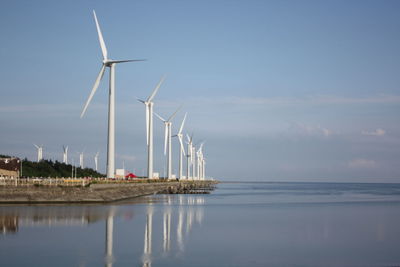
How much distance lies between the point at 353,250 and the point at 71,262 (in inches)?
601

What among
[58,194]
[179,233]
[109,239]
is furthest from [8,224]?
[58,194]

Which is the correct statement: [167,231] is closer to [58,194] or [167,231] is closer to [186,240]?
[186,240]

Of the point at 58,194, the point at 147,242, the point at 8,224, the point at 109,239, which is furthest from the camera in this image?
the point at 58,194

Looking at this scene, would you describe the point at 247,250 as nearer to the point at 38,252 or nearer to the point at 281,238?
the point at 281,238

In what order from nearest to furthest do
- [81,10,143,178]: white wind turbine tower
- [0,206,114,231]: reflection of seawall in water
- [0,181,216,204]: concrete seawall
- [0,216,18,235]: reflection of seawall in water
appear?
[0,216,18,235]: reflection of seawall in water, [0,206,114,231]: reflection of seawall in water, [0,181,216,204]: concrete seawall, [81,10,143,178]: white wind turbine tower

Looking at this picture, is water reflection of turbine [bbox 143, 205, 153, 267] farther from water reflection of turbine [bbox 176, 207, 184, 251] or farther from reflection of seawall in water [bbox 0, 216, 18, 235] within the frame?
reflection of seawall in water [bbox 0, 216, 18, 235]

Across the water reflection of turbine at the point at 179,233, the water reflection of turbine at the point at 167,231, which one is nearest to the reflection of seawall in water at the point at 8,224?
the water reflection of turbine at the point at 167,231

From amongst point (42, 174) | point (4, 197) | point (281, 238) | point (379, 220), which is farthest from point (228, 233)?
point (42, 174)

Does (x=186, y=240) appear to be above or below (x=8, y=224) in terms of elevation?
below

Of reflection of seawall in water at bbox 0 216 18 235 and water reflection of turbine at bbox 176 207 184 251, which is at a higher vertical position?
reflection of seawall in water at bbox 0 216 18 235

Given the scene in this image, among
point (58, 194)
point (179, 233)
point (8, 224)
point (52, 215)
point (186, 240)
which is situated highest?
point (58, 194)

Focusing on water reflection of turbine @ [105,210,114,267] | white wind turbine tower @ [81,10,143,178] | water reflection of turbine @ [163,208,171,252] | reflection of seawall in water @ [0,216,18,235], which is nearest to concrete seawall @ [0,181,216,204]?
white wind turbine tower @ [81,10,143,178]

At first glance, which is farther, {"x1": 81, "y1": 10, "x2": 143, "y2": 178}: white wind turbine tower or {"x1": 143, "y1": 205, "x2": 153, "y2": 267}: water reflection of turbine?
{"x1": 81, "y1": 10, "x2": 143, "y2": 178}: white wind turbine tower

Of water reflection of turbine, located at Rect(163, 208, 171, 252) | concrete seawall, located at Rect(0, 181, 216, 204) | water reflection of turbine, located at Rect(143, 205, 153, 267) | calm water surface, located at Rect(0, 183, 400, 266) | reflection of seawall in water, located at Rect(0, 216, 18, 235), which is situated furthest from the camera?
concrete seawall, located at Rect(0, 181, 216, 204)
